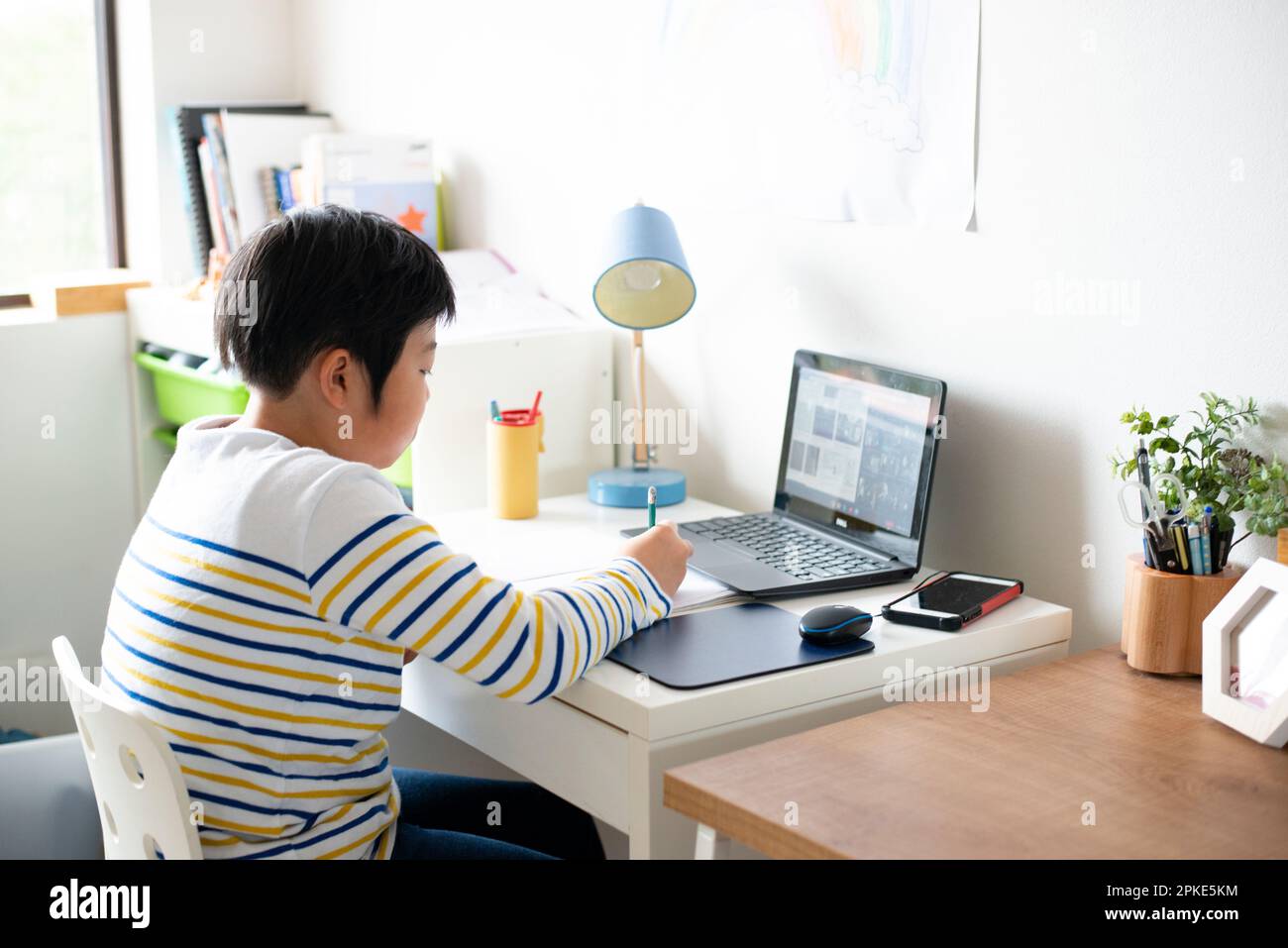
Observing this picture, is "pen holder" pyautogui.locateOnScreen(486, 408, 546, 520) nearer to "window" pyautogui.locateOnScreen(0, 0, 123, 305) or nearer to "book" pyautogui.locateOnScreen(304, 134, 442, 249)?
"book" pyautogui.locateOnScreen(304, 134, 442, 249)

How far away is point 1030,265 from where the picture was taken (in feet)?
5.27

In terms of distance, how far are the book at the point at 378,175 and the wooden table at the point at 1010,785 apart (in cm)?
146

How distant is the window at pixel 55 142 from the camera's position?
2920 millimetres

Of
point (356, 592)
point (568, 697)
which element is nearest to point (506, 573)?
point (568, 697)

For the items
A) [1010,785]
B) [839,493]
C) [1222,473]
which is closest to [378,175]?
[839,493]

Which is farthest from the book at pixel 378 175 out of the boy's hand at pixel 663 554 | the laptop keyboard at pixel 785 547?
the boy's hand at pixel 663 554

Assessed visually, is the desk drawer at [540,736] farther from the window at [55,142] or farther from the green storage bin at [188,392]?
the window at [55,142]

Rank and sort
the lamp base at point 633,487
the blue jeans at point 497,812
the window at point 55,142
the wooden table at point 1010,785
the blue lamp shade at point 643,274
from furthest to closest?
the window at point 55,142 → the lamp base at point 633,487 → the blue lamp shade at point 643,274 → the blue jeans at point 497,812 → the wooden table at point 1010,785

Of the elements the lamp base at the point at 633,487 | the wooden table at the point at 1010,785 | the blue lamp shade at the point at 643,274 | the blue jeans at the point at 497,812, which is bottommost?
the blue jeans at the point at 497,812

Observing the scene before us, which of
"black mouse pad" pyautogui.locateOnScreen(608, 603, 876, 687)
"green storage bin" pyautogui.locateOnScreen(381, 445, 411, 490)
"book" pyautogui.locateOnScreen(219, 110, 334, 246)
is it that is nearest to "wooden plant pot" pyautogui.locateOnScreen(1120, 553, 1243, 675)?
"black mouse pad" pyautogui.locateOnScreen(608, 603, 876, 687)

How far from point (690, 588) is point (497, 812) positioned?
0.36 meters

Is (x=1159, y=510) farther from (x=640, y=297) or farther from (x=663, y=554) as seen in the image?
(x=640, y=297)
